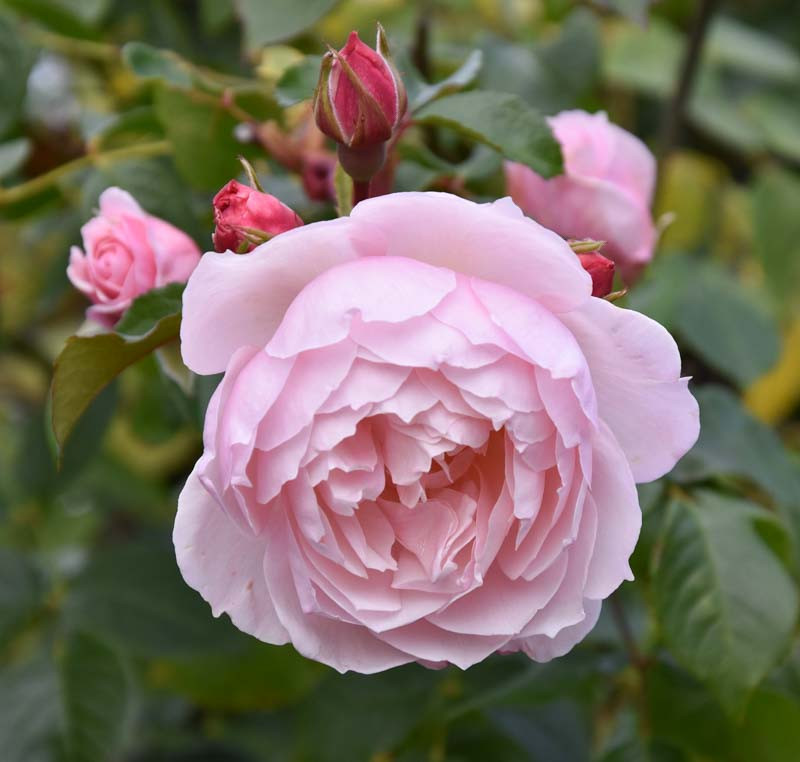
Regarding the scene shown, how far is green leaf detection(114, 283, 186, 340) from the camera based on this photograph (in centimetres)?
57

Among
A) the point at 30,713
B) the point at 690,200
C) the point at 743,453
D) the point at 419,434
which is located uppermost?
the point at 419,434

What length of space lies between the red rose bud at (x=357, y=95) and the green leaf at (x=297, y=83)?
0.12 m

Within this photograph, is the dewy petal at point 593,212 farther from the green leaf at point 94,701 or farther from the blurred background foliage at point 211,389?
the green leaf at point 94,701

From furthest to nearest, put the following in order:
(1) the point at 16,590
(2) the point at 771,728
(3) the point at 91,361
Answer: (1) the point at 16,590, (2) the point at 771,728, (3) the point at 91,361

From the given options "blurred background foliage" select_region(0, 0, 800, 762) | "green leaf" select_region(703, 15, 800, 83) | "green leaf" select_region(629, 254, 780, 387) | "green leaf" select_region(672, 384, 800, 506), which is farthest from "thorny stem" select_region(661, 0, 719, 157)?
"green leaf" select_region(672, 384, 800, 506)

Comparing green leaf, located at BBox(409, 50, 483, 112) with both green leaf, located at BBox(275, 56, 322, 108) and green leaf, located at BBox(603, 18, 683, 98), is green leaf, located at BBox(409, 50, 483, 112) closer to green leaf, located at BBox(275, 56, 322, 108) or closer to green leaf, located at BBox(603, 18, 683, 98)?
green leaf, located at BBox(275, 56, 322, 108)

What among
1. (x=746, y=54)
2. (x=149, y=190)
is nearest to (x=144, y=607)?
(x=149, y=190)

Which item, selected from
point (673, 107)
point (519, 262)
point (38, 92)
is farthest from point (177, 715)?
point (519, 262)

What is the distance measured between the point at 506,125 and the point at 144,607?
60 cm

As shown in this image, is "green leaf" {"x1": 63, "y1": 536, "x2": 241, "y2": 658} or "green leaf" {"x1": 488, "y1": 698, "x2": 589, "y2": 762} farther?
"green leaf" {"x1": 488, "y1": 698, "x2": 589, "y2": 762}

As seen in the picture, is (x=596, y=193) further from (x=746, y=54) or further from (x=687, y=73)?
(x=746, y=54)

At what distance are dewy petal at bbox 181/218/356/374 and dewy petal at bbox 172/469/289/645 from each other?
0.22ft

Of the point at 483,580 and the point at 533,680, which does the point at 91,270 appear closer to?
the point at 483,580

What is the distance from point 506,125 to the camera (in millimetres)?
643
